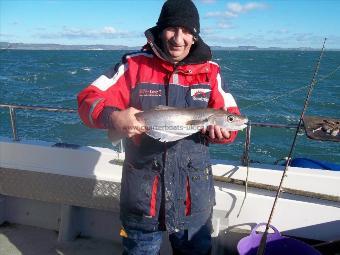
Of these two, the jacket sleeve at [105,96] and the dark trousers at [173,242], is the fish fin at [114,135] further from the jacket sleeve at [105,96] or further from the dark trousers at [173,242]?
the dark trousers at [173,242]

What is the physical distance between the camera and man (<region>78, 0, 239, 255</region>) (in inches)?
116

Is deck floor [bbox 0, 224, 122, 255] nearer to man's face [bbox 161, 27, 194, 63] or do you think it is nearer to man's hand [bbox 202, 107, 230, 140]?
man's hand [bbox 202, 107, 230, 140]

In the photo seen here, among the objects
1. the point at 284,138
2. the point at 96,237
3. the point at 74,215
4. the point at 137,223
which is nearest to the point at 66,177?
the point at 74,215

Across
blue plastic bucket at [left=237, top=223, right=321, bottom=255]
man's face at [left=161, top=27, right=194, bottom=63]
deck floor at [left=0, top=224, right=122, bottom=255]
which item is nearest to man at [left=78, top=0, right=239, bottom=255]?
man's face at [left=161, top=27, right=194, bottom=63]

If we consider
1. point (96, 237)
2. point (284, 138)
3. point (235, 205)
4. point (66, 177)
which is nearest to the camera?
point (235, 205)

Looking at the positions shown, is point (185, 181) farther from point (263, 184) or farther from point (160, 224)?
point (263, 184)

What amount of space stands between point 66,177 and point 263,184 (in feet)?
7.36

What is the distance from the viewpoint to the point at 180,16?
2910 mm

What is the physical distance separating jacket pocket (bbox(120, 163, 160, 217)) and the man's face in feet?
2.92

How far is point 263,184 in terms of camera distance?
427 cm

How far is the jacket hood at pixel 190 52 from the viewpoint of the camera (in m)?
2.98

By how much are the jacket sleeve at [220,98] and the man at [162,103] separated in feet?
0.09

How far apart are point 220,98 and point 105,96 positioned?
36.7 inches

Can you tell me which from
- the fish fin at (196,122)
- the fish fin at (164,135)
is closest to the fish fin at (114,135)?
the fish fin at (164,135)
